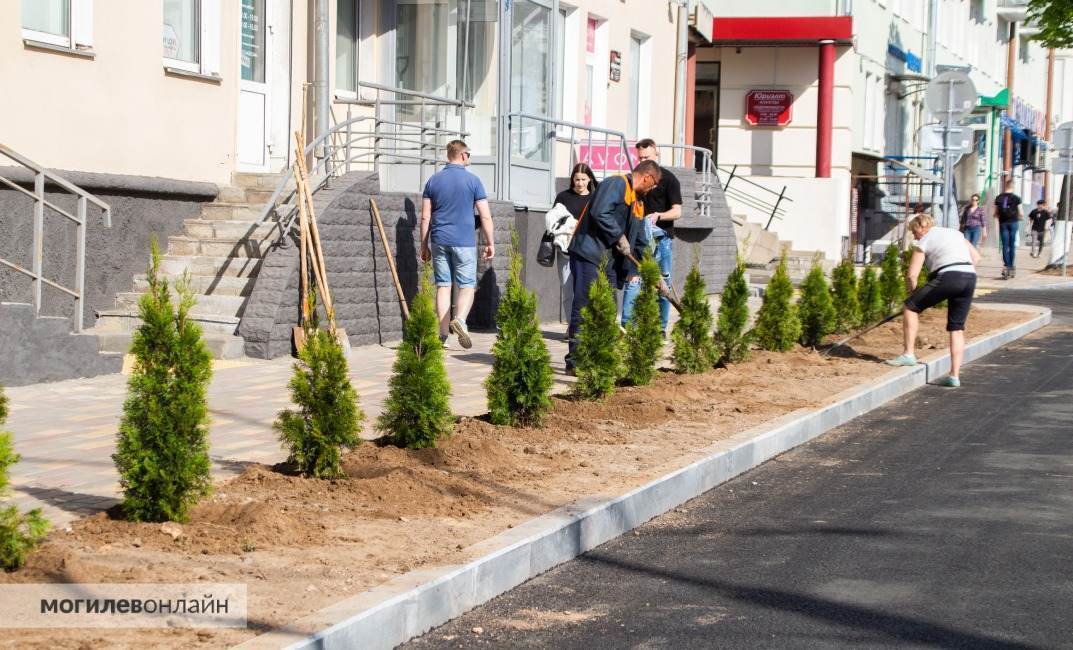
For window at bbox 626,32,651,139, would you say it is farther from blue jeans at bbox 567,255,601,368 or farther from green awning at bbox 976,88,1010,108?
green awning at bbox 976,88,1010,108

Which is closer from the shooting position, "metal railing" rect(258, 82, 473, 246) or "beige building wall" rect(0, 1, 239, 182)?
"beige building wall" rect(0, 1, 239, 182)

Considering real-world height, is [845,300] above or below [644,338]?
above

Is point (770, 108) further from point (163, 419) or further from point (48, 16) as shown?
point (163, 419)

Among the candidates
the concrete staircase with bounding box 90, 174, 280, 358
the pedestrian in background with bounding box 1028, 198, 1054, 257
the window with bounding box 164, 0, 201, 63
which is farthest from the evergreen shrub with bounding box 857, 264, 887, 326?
the pedestrian in background with bounding box 1028, 198, 1054, 257

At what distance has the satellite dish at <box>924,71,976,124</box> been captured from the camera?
18734mm

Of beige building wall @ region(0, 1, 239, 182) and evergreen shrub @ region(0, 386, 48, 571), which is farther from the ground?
beige building wall @ region(0, 1, 239, 182)

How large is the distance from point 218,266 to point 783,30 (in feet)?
73.3

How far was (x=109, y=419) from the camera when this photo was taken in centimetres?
966

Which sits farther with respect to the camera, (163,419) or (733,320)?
(733,320)

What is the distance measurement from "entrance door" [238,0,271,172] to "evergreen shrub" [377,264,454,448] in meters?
8.60

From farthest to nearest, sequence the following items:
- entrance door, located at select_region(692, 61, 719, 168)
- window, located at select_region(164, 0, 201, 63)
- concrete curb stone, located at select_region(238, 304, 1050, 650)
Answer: entrance door, located at select_region(692, 61, 719, 168) → window, located at select_region(164, 0, 201, 63) → concrete curb stone, located at select_region(238, 304, 1050, 650)

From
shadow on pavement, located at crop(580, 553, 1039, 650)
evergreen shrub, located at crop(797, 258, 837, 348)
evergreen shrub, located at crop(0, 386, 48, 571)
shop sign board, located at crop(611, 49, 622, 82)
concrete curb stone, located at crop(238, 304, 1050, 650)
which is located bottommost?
shadow on pavement, located at crop(580, 553, 1039, 650)

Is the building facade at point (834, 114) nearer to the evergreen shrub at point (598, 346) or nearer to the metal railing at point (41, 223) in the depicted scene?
the evergreen shrub at point (598, 346)

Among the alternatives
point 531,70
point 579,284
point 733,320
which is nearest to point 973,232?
point 531,70
